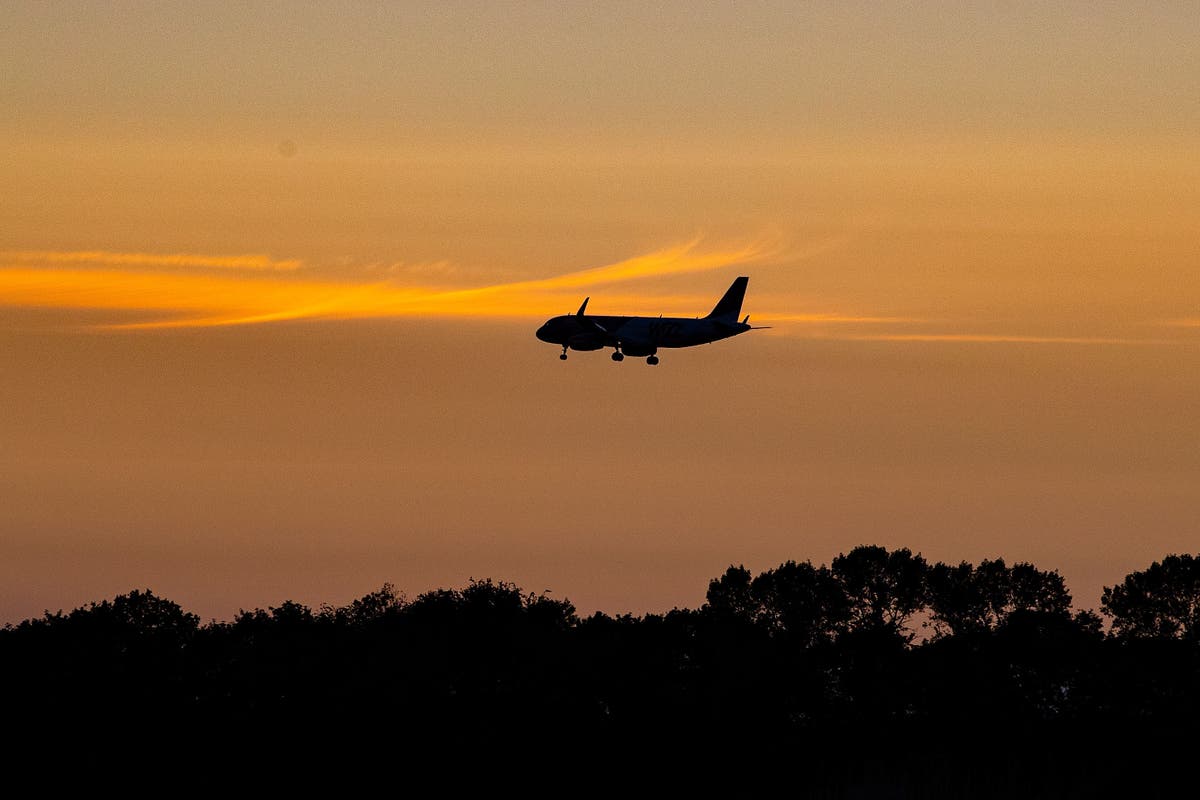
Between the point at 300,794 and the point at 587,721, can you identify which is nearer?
the point at 300,794

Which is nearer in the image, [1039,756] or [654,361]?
[1039,756]

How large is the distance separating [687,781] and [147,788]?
125ft

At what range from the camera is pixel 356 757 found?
192 metres

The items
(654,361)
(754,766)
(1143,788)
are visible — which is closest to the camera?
(1143,788)

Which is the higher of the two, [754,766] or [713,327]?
[713,327]

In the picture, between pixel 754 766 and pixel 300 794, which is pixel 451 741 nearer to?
pixel 300 794

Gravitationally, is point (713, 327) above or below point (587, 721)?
above

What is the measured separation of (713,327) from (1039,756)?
2030 inches

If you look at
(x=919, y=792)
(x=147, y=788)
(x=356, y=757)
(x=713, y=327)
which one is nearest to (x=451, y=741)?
(x=356, y=757)

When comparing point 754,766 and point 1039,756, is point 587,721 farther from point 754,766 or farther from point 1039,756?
point 1039,756

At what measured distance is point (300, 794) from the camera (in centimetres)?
18588

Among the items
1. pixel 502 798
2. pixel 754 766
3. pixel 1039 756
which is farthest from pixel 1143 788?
pixel 502 798

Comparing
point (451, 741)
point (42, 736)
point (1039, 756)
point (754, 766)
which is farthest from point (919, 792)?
point (42, 736)

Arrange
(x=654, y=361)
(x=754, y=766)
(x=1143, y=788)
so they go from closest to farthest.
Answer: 1. (x=1143, y=788)
2. (x=754, y=766)
3. (x=654, y=361)
